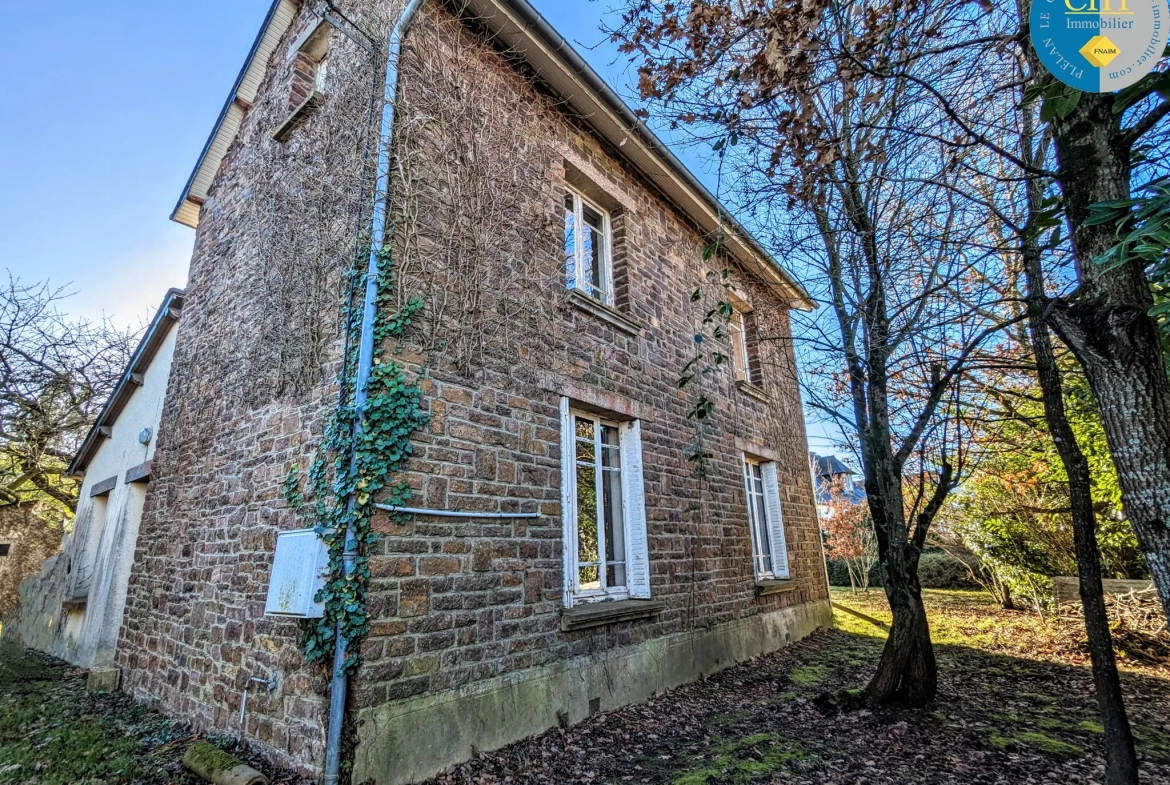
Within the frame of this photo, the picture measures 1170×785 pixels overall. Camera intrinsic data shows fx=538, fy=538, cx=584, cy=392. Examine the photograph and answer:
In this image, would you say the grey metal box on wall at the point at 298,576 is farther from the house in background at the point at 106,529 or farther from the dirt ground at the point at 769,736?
the house in background at the point at 106,529

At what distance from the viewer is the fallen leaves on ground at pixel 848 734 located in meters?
3.43

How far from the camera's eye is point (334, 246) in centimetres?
440

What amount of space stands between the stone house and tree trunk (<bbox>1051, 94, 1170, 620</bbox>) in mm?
2446

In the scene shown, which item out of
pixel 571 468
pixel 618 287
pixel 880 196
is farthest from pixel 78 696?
pixel 880 196

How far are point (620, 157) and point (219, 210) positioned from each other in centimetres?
516

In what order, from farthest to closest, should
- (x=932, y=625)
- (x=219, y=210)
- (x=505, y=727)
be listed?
(x=932, y=625), (x=219, y=210), (x=505, y=727)

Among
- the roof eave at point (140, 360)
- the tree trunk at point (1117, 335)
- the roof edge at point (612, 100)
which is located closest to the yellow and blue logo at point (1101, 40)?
the tree trunk at point (1117, 335)

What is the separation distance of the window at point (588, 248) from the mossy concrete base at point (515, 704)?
143 inches

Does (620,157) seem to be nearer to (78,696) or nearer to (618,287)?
(618,287)

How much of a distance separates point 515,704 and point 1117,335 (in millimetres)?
4174

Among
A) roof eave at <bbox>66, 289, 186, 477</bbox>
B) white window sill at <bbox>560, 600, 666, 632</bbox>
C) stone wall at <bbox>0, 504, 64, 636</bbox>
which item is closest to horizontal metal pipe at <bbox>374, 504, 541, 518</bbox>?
white window sill at <bbox>560, 600, 666, 632</bbox>

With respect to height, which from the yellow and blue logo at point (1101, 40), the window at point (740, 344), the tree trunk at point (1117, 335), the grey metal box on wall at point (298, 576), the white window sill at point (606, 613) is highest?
the window at point (740, 344)

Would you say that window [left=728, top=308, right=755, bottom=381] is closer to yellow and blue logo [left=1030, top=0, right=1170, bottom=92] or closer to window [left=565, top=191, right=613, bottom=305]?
window [left=565, top=191, right=613, bottom=305]

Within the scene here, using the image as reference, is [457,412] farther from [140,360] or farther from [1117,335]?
[140,360]
